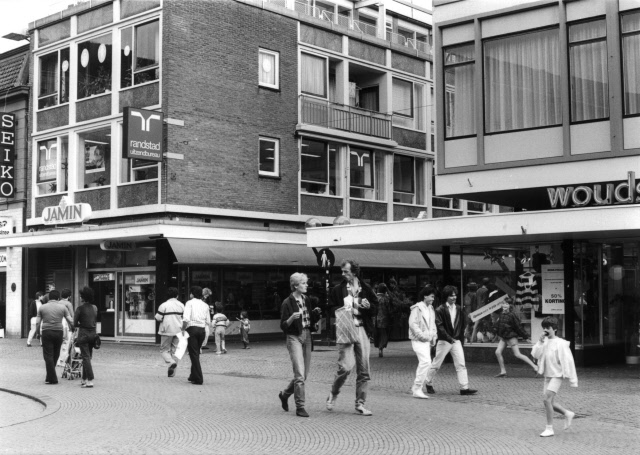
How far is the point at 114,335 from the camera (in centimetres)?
2886

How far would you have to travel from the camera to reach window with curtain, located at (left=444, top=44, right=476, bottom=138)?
2062 cm

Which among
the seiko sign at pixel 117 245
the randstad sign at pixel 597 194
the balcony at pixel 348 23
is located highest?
the balcony at pixel 348 23

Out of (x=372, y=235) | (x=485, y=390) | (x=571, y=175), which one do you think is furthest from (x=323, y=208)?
(x=485, y=390)

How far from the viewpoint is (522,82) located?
780 inches

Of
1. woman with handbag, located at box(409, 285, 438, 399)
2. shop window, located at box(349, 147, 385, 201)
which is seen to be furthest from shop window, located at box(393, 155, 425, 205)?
woman with handbag, located at box(409, 285, 438, 399)

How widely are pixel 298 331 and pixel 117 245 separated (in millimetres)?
18011

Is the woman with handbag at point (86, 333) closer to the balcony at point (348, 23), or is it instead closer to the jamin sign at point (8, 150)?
A: the balcony at point (348, 23)

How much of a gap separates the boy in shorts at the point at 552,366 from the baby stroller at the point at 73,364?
358 inches

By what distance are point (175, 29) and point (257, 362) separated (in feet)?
36.9

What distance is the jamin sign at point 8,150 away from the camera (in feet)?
101

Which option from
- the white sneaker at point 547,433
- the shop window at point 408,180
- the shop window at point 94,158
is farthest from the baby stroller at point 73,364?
the shop window at point 408,180

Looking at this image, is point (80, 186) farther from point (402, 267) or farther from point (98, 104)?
point (402, 267)

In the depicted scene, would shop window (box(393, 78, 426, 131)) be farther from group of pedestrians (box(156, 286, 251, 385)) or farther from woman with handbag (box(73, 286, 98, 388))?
woman with handbag (box(73, 286, 98, 388))

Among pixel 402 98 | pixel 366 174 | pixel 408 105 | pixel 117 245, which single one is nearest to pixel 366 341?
pixel 117 245
